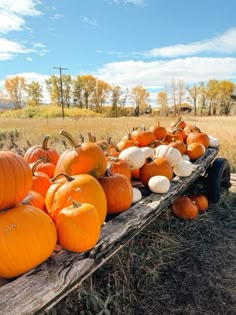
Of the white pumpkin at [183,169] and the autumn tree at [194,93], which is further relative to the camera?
the autumn tree at [194,93]

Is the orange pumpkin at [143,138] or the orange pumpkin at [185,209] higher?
the orange pumpkin at [143,138]

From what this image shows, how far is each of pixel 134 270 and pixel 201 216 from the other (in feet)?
4.83

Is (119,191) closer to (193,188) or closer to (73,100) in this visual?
(193,188)

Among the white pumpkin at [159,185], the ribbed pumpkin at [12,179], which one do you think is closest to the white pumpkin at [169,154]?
the white pumpkin at [159,185]

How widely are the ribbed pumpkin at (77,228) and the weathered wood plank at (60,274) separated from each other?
0.04 m

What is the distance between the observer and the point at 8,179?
1200 millimetres

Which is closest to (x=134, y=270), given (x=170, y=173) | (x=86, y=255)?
(x=170, y=173)

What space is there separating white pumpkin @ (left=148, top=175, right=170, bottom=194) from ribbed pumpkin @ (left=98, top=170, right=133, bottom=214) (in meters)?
0.40

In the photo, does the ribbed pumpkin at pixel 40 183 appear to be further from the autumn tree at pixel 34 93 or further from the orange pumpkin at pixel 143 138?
the autumn tree at pixel 34 93

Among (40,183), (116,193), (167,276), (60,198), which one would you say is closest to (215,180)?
(167,276)

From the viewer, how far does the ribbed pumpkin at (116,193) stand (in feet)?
5.90

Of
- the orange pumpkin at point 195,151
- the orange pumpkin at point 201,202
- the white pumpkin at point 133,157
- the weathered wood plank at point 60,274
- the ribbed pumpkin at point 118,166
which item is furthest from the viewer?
the orange pumpkin at point 201,202

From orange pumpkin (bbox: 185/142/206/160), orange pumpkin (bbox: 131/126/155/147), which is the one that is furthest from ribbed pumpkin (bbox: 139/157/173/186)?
orange pumpkin (bbox: 185/142/206/160)

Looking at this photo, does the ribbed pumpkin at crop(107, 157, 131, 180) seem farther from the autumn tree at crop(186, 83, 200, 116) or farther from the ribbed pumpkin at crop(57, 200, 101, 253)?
the autumn tree at crop(186, 83, 200, 116)
